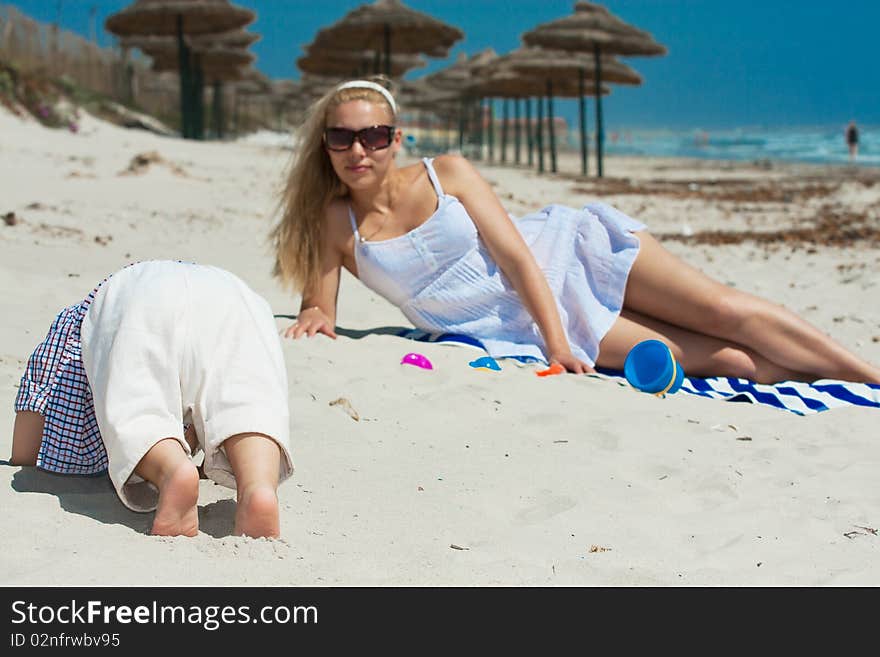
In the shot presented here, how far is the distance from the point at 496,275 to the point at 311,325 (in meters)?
0.76

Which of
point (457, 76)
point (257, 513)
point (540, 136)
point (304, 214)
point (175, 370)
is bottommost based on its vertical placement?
point (257, 513)

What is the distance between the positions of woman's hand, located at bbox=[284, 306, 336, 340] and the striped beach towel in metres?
0.60

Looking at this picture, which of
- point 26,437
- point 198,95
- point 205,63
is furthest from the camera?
point 205,63

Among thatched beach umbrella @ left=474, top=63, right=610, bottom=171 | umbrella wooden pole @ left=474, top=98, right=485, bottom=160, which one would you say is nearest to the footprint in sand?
thatched beach umbrella @ left=474, top=63, right=610, bottom=171

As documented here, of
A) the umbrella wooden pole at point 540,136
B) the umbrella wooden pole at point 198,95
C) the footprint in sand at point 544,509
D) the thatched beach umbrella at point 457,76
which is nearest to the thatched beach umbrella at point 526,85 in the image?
the umbrella wooden pole at point 540,136

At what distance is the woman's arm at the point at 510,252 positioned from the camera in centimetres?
368

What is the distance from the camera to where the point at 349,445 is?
274 cm

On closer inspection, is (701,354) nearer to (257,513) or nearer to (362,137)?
(362,137)

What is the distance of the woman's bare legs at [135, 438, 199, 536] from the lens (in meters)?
1.88

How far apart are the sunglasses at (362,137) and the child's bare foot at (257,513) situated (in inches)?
79.1

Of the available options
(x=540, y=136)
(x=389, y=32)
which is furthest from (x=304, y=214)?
(x=540, y=136)

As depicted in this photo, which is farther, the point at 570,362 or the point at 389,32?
the point at 389,32

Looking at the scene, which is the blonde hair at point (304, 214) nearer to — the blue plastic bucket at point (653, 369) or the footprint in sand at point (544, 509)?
the blue plastic bucket at point (653, 369)

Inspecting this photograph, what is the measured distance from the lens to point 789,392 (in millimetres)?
3576
